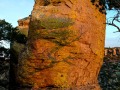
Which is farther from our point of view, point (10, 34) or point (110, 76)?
A: point (110, 76)

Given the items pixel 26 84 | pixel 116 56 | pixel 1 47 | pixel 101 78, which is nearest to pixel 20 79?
pixel 26 84

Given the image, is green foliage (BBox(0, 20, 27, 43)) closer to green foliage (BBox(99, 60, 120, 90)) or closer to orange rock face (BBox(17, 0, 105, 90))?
green foliage (BBox(99, 60, 120, 90))

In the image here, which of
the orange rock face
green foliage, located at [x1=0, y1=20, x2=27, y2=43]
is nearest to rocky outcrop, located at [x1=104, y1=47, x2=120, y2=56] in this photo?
green foliage, located at [x1=0, y1=20, x2=27, y2=43]

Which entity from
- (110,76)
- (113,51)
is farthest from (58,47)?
(113,51)

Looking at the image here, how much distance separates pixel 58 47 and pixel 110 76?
50.0 ft

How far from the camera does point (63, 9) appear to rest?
2103 cm

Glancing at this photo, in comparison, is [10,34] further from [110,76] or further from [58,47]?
[58,47]

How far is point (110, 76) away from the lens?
34.5m

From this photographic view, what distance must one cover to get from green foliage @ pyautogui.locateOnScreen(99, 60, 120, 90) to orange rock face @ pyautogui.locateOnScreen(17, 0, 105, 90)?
35.1 feet

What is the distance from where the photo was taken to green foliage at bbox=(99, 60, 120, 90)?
32188mm

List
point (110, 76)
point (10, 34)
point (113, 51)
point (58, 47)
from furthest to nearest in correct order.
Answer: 1. point (113, 51)
2. point (110, 76)
3. point (10, 34)
4. point (58, 47)

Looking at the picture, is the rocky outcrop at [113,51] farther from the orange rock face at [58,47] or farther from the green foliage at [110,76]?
the orange rock face at [58,47]

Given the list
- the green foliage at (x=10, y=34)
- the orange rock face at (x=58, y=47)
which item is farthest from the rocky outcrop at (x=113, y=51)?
the orange rock face at (x=58, y=47)

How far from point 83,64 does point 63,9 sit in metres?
3.69
